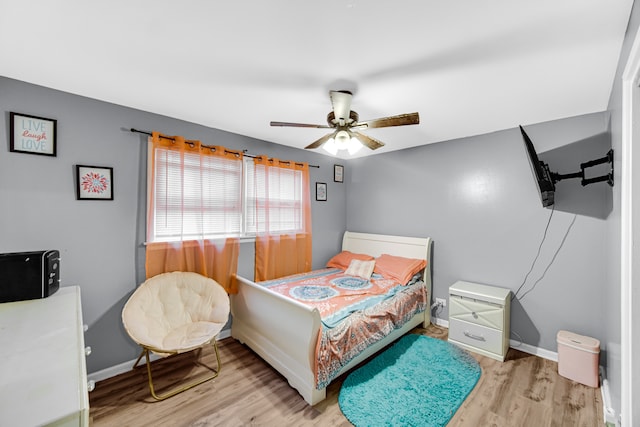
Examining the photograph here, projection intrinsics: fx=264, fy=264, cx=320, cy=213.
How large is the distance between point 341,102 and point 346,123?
0.23 metres

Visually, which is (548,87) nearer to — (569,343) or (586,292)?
(586,292)

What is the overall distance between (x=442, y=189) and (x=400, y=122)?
186 centimetres

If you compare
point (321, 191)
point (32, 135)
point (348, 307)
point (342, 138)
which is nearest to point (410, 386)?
point (348, 307)

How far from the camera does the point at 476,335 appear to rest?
2.85 metres

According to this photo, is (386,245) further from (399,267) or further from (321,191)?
Answer: (321,191)

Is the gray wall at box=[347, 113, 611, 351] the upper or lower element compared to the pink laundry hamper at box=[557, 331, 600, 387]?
upper

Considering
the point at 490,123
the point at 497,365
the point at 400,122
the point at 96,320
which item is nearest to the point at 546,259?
the point at 497,365

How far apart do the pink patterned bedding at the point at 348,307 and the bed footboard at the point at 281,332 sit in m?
0.10

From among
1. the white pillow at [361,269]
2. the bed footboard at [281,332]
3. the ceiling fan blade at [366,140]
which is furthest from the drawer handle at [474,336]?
the ceiling fan blade at [366,140]

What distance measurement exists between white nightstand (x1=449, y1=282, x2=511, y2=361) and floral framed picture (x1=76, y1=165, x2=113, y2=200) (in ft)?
12.1

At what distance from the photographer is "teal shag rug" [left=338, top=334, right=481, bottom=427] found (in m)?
1.96

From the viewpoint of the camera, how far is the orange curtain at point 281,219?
343cm

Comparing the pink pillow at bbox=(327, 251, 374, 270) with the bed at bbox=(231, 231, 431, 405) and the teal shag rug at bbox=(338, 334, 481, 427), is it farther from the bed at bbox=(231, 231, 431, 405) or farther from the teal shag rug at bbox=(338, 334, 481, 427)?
the teal shag rug at bbox=(338, 334, 481, 427)

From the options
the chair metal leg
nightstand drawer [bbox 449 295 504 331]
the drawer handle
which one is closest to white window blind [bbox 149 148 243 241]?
the chair metal leg
